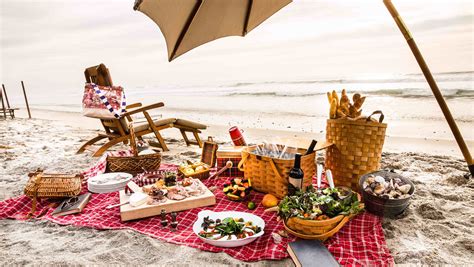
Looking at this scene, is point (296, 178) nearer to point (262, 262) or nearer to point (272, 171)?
point (272, 171)

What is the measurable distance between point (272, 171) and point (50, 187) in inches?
80.5

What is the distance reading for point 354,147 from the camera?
2.79 meters

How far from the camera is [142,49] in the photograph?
51438 mm

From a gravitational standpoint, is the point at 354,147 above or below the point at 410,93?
above

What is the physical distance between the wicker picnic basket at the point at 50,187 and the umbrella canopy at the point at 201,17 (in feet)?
4.97

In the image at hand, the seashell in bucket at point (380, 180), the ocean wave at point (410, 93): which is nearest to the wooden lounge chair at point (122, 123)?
the seashell in bucket at point (380, 180)

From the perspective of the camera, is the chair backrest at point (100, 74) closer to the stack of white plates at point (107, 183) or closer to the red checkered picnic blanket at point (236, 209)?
the stack of white plates at point (107, 183)

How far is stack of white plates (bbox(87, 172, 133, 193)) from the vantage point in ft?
9.66

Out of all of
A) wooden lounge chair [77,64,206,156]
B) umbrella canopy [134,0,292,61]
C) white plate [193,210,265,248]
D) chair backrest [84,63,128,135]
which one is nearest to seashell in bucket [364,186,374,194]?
white plate [193,210,265,248]

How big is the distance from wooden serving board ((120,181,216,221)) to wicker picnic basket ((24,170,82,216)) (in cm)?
51

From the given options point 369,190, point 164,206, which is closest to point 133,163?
point 164,206

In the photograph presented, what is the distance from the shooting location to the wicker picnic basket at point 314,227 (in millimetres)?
1888

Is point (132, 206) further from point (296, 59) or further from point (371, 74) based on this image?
→ point (296, 59)

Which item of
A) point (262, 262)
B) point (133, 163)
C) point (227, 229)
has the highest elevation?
point (133, 163)
